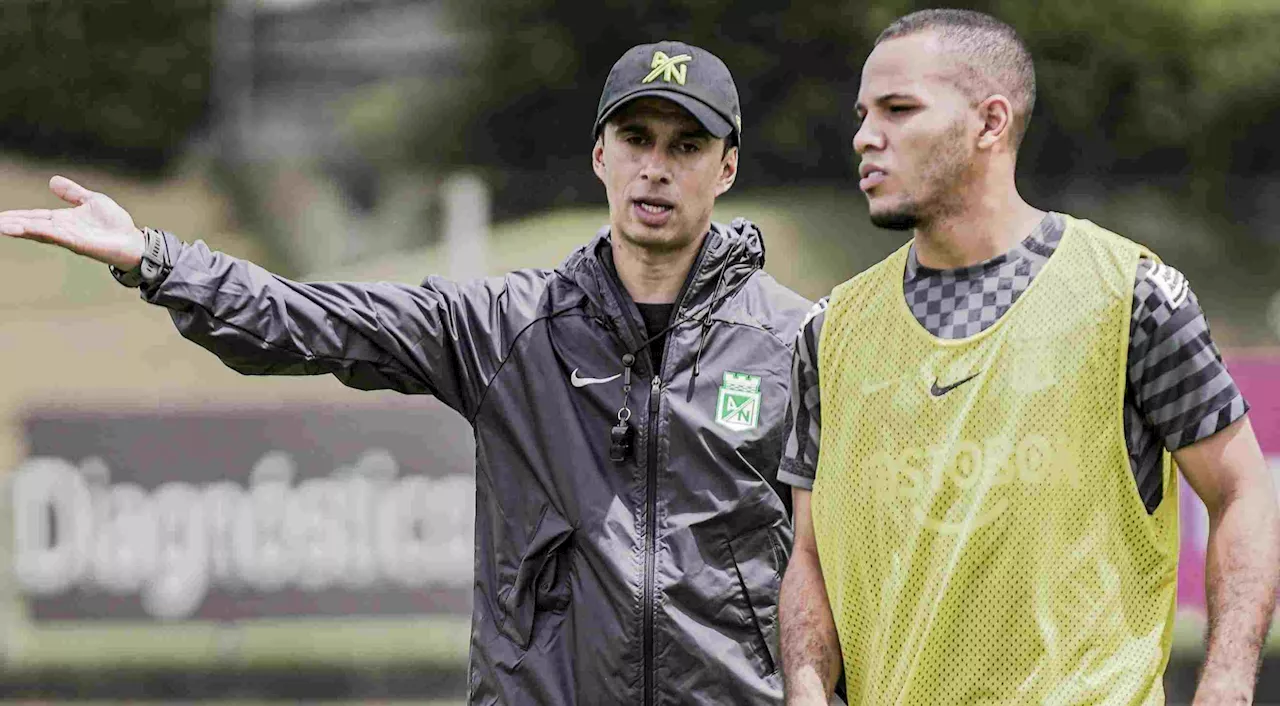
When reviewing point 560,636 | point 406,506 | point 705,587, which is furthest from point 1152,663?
point 406,506

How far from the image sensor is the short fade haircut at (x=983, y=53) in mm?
2566

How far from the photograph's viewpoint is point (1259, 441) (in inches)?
255

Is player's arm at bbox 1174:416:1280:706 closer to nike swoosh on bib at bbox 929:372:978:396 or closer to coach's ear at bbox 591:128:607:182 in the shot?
nike swoosh on bib at bbox 929:372:978:396

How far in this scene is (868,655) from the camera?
8.46 ft

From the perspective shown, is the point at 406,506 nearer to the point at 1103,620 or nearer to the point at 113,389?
the point at 113,389

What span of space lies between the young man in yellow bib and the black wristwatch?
3.81ft

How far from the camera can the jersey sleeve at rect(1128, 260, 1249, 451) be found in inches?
93.0

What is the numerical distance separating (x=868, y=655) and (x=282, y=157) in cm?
531

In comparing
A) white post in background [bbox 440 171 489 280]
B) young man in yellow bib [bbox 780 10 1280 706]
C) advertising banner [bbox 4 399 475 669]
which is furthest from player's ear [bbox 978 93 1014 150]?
white post in background [bbox 440 171 489 280]

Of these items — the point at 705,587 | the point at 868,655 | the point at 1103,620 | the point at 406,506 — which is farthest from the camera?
the point at 406,506

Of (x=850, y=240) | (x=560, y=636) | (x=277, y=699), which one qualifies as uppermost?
(x=850, y=240)

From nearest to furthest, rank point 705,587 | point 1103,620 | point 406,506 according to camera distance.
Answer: point 1103,620
point 705,587
point 406,506

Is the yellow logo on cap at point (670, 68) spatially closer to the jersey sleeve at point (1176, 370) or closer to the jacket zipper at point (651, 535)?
A: the jacket zipper at point (651, 535)

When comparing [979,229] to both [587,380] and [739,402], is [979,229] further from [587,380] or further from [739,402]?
[587,380]
